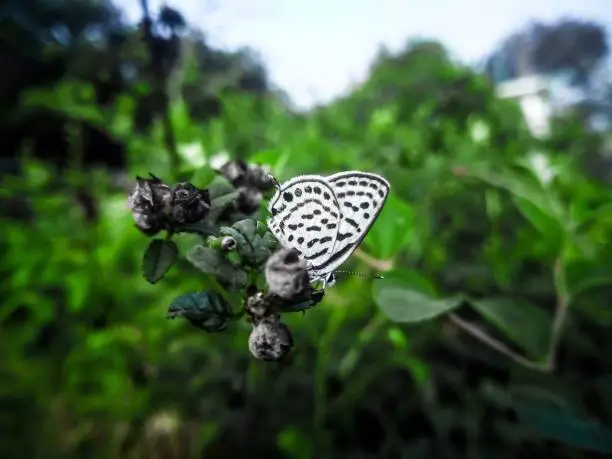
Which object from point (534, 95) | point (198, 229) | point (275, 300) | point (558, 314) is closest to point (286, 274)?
point (275, 300)

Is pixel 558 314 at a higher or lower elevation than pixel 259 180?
lower

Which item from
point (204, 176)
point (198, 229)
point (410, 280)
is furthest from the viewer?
point (410, 280)

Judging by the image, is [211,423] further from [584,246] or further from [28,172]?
[28,172]

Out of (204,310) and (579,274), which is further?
(579,274)

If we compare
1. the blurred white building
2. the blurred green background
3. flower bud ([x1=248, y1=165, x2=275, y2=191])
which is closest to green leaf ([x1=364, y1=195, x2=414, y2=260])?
the blurred green background

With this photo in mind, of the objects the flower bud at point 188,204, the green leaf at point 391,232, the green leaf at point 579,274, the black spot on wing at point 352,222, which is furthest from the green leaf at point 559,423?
the flower bud at point 188,204

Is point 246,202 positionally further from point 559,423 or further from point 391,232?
point 559,423


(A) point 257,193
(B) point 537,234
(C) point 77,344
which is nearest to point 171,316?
(A) point 257,193
